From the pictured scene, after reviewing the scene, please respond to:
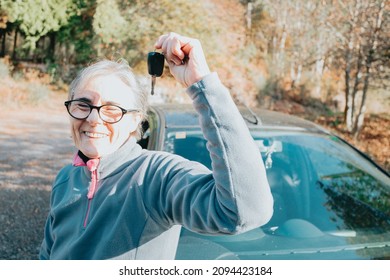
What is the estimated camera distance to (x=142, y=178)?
1.17m

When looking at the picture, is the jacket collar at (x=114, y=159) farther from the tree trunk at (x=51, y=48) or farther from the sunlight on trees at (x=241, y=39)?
the tree trunk at (x=51, y=48)

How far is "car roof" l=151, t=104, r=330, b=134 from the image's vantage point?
2.87 meters

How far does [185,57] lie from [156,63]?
0.20 m

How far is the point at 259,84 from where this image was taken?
17.9m

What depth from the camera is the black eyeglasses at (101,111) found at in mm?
1243

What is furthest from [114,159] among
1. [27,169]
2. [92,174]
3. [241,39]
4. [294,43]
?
[241,39]

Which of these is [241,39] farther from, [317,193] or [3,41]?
[317,193]

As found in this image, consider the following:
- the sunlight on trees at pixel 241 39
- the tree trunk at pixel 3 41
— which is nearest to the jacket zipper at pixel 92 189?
the sunlight on trees at pixel 241 39

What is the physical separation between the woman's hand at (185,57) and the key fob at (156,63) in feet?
0.39

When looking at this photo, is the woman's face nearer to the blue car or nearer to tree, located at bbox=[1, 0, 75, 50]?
the blue car

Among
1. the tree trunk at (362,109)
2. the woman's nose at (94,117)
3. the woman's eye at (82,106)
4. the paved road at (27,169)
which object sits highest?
the woman's eye at (82,106)

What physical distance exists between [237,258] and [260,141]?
1022 mm

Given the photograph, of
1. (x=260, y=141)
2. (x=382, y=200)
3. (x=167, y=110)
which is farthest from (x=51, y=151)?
(x=382, y=200)

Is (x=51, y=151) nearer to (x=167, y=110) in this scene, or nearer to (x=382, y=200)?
(x=167, y=110)
